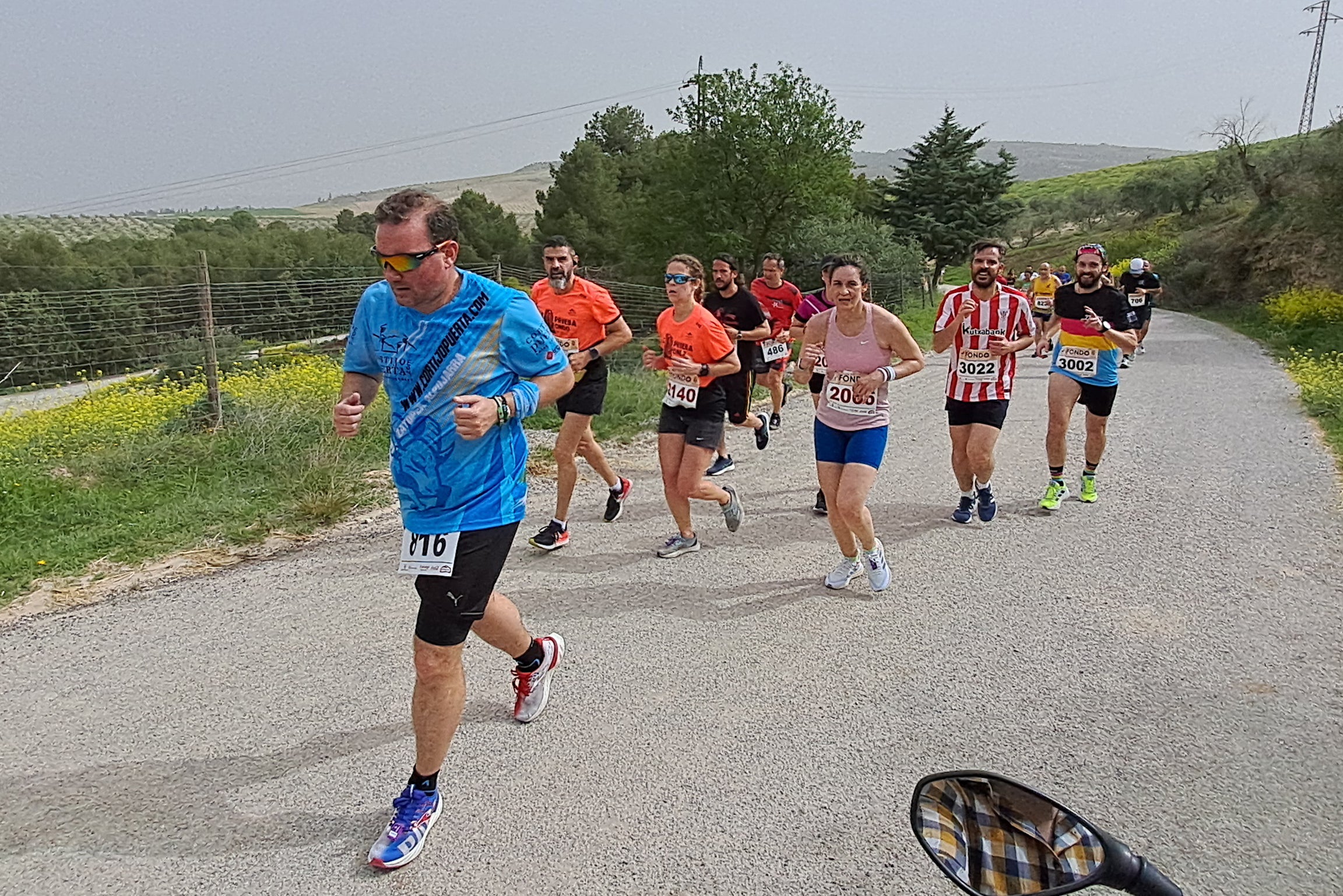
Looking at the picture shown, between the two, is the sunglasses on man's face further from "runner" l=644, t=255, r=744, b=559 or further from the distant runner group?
"runner" l=644, t=255, r=744, b=559

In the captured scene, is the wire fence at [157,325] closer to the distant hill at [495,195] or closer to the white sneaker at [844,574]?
the white sneaker at [844,574]

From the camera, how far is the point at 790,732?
3.85m

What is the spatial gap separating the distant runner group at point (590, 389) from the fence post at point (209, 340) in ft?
14.1

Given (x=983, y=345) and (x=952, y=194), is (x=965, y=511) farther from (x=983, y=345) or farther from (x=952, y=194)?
(x=952, y=194)

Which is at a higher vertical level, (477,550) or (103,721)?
(477,550)

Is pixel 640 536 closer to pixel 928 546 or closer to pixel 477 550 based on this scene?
pixel 928 546

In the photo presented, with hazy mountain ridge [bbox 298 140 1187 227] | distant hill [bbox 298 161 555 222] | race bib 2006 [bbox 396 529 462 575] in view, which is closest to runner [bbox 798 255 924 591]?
race bib 2006 [bbox 396 529 462 575]

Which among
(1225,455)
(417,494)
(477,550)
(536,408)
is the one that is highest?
(536,408)

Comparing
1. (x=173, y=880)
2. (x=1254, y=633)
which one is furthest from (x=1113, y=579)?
(x=173, y=880)

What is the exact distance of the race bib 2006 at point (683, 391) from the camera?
609 cm

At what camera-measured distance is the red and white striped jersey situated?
667 cm

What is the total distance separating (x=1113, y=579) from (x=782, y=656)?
8.09 ft

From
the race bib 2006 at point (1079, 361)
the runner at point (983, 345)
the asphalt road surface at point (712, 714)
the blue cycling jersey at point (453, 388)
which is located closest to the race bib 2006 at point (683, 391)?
the asphalt road surface at point (712, 714)

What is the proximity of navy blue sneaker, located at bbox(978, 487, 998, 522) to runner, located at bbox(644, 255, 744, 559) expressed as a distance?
6.95 ft
